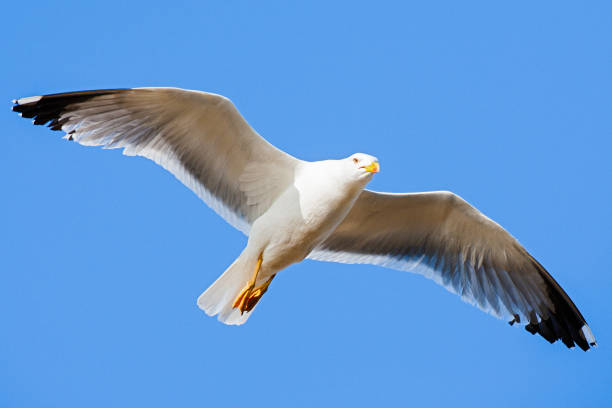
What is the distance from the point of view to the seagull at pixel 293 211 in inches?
265

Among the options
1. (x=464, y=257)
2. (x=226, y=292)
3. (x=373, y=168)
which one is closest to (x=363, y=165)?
(x=373, y=168)

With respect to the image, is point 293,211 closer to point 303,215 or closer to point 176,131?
point 303,215

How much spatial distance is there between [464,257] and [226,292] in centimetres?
204

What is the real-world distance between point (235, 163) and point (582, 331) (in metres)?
3.26

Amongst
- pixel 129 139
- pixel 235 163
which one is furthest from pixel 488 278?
pixel 129 139

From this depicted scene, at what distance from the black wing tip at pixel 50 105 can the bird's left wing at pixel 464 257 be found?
2204mm

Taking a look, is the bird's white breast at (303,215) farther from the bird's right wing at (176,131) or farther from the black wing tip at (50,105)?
the black wing tip at (50,105)

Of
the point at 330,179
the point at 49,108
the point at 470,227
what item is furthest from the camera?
the point at 470,227

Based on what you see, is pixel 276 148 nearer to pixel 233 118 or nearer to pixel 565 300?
pixel 233 118

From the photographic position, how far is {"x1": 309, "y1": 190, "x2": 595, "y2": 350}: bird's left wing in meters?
A: 7.50

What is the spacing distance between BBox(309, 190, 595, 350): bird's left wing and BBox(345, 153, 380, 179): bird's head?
39.3 inches

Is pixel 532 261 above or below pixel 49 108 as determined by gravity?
above

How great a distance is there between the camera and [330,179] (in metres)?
6.51

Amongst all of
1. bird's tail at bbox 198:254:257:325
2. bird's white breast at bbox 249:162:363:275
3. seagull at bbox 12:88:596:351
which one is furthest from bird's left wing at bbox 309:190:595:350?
bird's tail at bbox 198:254:257:325
